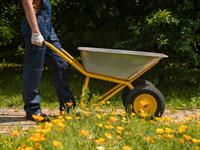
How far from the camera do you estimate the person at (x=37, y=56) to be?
5.22 m

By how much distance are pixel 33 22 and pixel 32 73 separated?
1.99 ft

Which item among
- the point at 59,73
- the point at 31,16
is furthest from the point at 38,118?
the point at 59,73

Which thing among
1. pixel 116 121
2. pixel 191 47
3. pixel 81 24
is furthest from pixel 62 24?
pixel 116 121

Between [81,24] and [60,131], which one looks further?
[81,24]

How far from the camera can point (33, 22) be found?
518 cm

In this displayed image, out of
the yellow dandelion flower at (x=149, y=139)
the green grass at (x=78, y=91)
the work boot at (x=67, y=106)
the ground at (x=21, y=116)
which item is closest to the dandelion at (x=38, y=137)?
the yellow dandelion flower at (x=149, y=139)

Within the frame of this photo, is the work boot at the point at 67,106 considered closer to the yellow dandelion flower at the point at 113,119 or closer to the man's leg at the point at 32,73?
the man's leg at the point at 32,73

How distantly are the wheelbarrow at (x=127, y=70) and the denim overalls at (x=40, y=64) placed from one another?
157 millimetres

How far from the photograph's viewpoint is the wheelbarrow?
5258mm

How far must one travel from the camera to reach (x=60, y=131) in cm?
364

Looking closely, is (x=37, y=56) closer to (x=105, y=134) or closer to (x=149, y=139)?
(x=105, y=134)

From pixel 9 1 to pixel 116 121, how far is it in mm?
5448

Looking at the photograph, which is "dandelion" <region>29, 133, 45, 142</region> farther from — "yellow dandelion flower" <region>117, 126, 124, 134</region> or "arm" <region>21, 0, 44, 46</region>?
"arm" <region>21, 0, 44, 46</region>

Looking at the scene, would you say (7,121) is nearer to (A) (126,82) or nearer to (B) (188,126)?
(A) (126,82)
